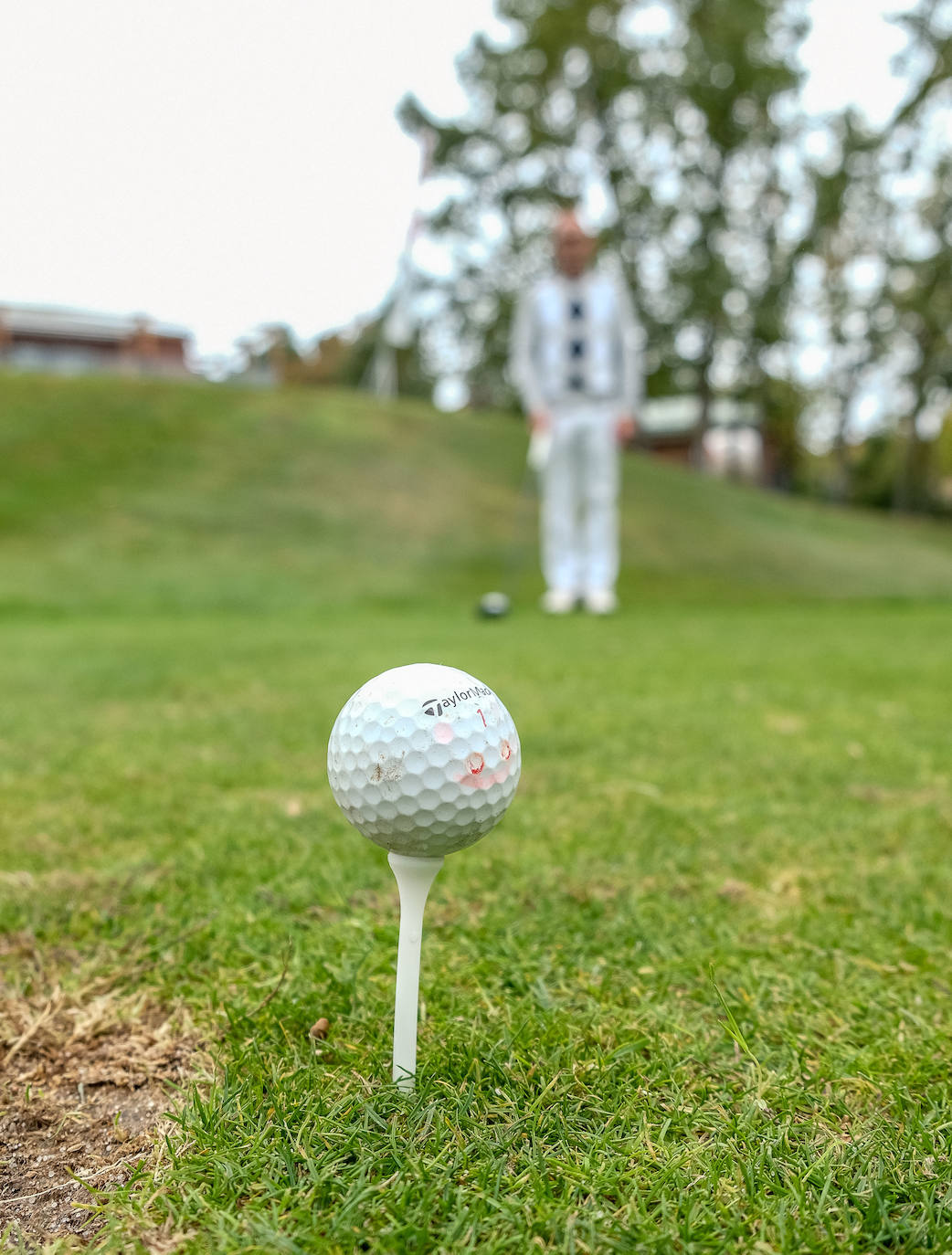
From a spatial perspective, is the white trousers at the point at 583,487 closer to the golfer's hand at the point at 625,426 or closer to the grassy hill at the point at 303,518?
the golfer's hand at the point at 625,426

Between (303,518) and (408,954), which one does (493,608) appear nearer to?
(303,518)

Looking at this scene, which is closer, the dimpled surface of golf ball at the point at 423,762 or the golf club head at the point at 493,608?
the dimpled surface of golf ball at the point at 423,762

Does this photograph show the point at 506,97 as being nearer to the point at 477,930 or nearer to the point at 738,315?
the point at 738,315

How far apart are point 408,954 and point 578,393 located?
6.67 metres

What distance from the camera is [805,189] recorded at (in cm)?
2611

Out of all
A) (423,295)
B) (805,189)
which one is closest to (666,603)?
(423,295)

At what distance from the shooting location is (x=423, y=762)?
120cm

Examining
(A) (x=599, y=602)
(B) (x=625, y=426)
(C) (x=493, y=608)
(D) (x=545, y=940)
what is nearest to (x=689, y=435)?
(B) (x=625, y=426)

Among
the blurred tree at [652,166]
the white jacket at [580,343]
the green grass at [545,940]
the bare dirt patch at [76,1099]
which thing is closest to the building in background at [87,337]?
the blurred tree at [652,166]

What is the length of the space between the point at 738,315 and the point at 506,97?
860cm

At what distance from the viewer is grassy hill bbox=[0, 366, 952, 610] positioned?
8.50 metres

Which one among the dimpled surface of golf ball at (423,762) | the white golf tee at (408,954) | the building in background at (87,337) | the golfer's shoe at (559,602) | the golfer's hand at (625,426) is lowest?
the golfer's shoe at (559,602)

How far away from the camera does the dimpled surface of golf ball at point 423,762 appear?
3.92 ft

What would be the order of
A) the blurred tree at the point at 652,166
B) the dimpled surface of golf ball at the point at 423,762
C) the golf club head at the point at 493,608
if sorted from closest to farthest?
the dimpled surface of golf ball at the point at 423,762
the golf club head at the point at 493,608
the blurred tree at the point at 652,166
